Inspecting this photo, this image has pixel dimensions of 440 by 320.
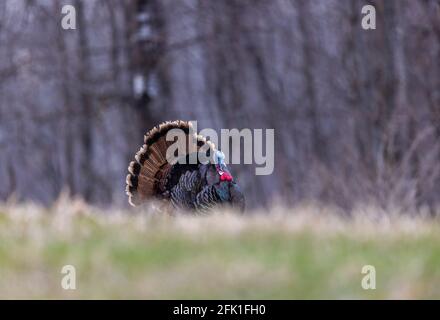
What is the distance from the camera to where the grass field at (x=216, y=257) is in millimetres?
4988

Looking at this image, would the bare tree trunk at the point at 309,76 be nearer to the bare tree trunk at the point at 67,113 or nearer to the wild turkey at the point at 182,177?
the bare tree trunk at the point at 67,113

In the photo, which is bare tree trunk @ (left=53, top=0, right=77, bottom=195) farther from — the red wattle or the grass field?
the grass field

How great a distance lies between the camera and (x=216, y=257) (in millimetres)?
5262

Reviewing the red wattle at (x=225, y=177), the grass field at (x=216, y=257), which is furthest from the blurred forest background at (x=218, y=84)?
the grass field at (x=216, y=257)

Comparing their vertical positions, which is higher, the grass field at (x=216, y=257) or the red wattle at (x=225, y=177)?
the red wattle at (x=225, y=177)

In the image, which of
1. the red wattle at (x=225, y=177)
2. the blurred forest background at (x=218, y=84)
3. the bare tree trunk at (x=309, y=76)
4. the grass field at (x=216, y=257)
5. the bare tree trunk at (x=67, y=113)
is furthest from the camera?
the bare tree trunk at (x=67, y=113)

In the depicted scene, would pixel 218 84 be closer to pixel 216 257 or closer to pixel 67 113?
pixel 67 113

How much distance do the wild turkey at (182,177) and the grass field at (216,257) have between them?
155cm

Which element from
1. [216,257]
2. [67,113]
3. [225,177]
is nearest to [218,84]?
[67,113]

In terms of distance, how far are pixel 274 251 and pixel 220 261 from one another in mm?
381

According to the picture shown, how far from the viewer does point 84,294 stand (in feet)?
16.3

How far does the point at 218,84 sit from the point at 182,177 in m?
7.90

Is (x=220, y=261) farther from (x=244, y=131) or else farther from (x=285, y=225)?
(x=244, y=131)
